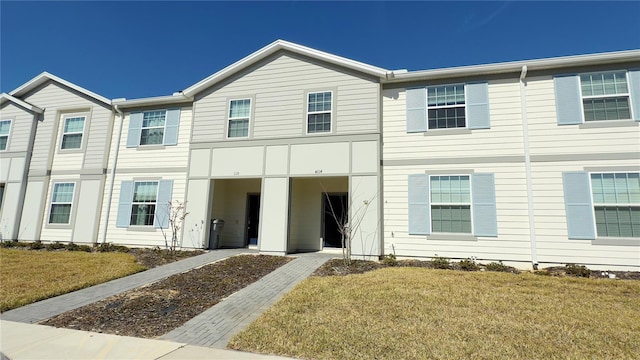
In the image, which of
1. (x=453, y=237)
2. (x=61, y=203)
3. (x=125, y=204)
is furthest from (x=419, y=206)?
(x=61, y=203)

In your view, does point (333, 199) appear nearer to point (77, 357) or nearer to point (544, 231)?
point (544, 231)

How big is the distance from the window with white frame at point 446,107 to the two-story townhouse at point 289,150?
1823mm

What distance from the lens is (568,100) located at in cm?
966

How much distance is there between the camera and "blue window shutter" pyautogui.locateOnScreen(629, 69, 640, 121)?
911 centimetres

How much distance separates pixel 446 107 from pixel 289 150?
18.6 ft

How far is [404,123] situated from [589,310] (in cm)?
726

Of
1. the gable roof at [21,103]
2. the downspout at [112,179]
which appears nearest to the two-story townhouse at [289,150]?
the downspout at [112,179]

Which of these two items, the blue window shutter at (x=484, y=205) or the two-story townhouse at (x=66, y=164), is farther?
the two-story townhouse at (x=66, y=164)

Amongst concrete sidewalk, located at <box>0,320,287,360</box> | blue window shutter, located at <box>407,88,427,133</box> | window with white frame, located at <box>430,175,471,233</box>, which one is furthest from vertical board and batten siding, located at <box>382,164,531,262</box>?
concrete sidewalk, located at <box>0,320,287,360</box>

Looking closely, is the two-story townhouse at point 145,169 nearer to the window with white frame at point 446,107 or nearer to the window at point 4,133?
the window at point 4,133

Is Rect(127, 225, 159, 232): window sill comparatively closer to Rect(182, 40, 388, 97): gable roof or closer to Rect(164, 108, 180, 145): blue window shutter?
Rect(164, 108, 180, 145): blue window shutter

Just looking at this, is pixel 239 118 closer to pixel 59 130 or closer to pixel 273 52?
pixel 273 52

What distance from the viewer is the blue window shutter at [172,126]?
13.3m

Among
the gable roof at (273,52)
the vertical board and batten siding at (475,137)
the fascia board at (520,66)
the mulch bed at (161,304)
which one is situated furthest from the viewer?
the gable roof at (273,52)
